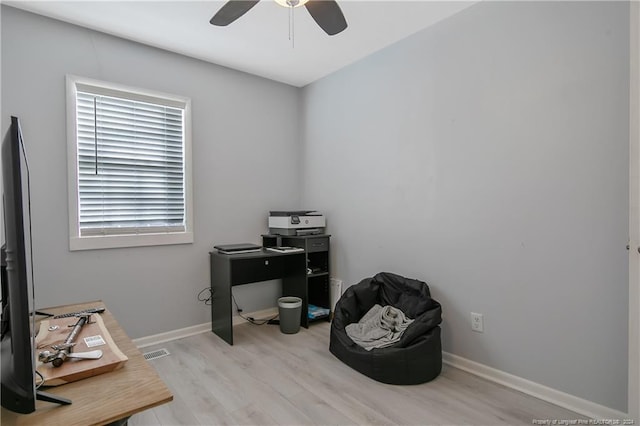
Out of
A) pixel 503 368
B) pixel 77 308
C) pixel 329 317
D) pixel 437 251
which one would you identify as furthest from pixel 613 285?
pixel 77 308

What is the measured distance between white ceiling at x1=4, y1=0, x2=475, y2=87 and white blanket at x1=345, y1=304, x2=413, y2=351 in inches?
84.8

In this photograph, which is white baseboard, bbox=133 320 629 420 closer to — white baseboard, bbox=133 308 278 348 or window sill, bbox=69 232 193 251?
white baseboard, bbox=133 308 278 348

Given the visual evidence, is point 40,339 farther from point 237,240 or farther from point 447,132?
point 447,132

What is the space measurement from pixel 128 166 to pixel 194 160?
0.54m

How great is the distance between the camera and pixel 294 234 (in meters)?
3.35

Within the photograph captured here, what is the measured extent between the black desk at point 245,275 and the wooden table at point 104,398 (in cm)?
187

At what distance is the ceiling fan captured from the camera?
183 centimetres

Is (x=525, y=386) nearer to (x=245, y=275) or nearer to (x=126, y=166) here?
(x=245, y=275)

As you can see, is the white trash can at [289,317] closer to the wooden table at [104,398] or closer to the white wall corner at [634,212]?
the wooden table at [104,398]

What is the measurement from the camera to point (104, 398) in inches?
35.1

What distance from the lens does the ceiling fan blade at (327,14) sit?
184 centimetres

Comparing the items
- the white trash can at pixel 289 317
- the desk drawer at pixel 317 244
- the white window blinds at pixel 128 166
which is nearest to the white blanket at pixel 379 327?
the white trash can at pixel 289 317

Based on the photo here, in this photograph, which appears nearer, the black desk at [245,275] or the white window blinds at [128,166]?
the white window blinds at [128,166]

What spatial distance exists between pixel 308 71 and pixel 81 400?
10.6 ft
